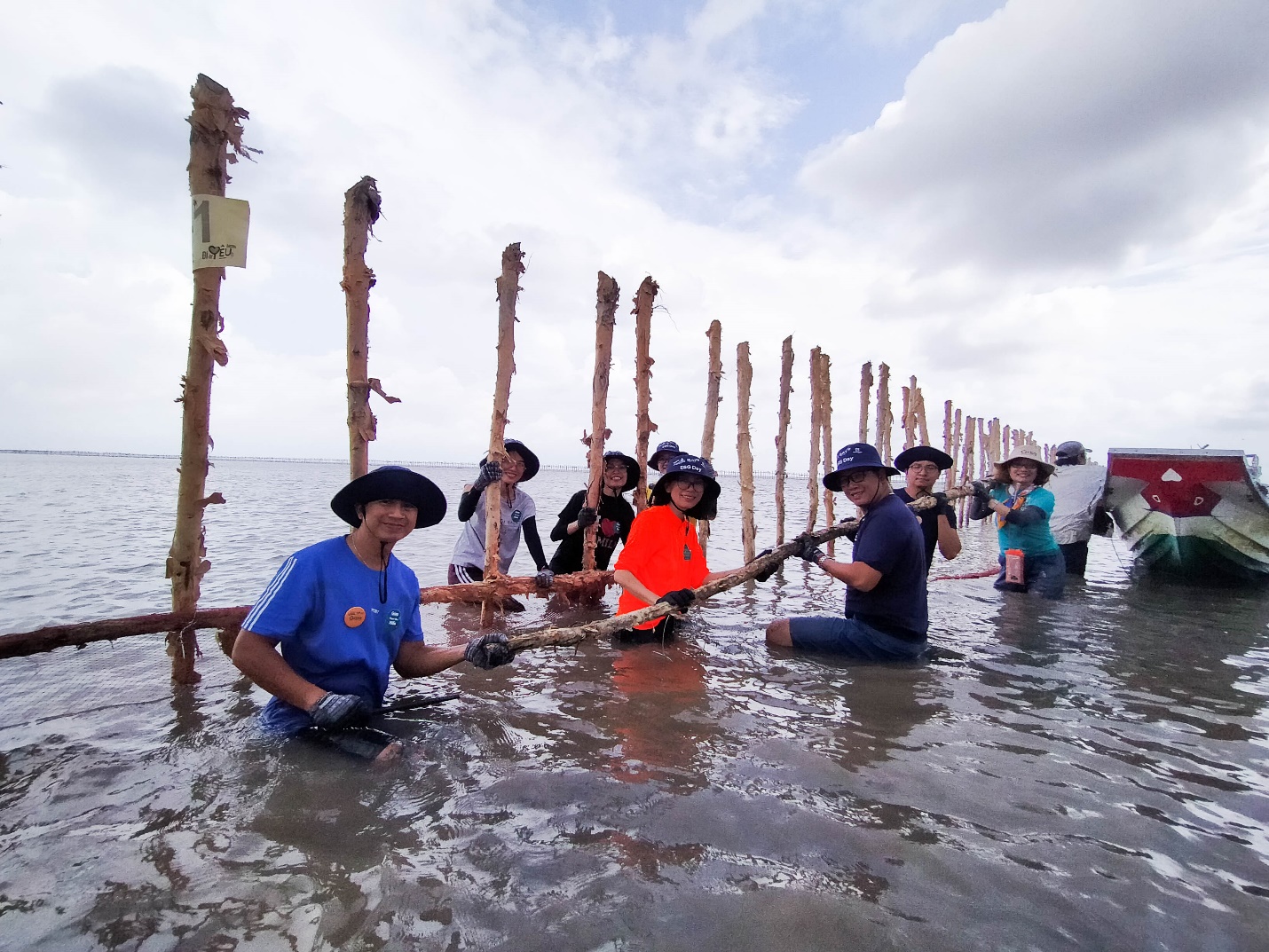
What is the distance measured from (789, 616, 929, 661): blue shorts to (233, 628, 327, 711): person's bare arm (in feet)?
12.7

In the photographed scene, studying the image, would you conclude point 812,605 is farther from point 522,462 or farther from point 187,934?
point 187,934

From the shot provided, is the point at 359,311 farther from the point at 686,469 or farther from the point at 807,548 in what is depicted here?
the point at 807,548

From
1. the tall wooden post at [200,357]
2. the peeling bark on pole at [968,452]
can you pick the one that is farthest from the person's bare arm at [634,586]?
the peeling bark on pole at [968,452]

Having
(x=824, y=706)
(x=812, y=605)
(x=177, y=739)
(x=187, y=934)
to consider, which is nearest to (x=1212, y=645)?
(x=812, y=605)

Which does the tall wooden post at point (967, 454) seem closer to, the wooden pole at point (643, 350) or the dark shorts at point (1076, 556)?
the dark shorts at point (1076, 556)

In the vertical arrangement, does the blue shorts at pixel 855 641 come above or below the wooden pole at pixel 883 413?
below

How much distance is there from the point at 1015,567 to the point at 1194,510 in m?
4.70

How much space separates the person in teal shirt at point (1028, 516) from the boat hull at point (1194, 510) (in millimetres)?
3964

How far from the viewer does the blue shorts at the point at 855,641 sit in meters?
5.12

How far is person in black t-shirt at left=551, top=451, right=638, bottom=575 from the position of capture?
25.4 feet

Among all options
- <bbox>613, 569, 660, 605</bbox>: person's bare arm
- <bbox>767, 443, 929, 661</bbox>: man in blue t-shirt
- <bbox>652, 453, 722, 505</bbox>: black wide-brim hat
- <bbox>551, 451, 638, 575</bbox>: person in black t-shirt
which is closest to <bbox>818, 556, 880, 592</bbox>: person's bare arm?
<bbox>767, 443, 929, 661</bbox>: man in blue t-shirt

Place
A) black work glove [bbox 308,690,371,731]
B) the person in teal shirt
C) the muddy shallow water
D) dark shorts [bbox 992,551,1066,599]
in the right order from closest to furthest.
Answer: the muddy shallow water, black work glove [bbox 308,690,371,731], the person in teal shirt, dark shorts [bbox 992,551,1066,599]

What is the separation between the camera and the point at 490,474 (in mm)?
6812

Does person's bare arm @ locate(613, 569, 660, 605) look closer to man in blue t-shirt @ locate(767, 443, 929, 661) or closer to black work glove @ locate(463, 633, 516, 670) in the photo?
man in blue t-shirt @ locate(767, 443, 929, 661)
